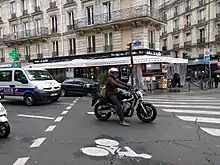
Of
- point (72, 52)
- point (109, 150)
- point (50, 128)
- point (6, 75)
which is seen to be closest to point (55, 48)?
point (72, 52)

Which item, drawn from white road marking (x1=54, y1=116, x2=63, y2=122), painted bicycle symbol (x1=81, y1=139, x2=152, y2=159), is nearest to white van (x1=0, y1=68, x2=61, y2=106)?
white road marking (x1=54, y1=116, x2=63, y2=122)

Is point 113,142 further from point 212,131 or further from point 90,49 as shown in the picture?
point 90,49

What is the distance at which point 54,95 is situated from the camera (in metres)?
11.5

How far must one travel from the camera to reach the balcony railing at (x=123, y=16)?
20.2 meters

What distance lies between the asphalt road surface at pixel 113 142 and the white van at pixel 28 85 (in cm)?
347

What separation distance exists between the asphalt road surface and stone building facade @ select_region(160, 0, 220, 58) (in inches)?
1071

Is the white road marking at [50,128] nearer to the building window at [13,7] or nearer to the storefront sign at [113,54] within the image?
the storefront sign at [113,54]

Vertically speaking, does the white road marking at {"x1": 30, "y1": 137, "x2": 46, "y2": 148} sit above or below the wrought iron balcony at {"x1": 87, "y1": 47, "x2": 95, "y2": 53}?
below

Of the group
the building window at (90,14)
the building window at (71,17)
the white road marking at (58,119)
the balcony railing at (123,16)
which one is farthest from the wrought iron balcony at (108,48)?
the white road marking at (58,119)

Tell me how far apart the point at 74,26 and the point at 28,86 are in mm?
14855

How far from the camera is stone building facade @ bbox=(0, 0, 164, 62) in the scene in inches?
824

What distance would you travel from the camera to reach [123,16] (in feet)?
68.6

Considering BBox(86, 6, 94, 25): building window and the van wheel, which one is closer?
the van wheel

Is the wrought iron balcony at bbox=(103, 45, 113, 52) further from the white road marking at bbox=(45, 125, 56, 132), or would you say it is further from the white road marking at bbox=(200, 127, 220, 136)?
the white road marking at bbox=(200, 127, 220, 136)
